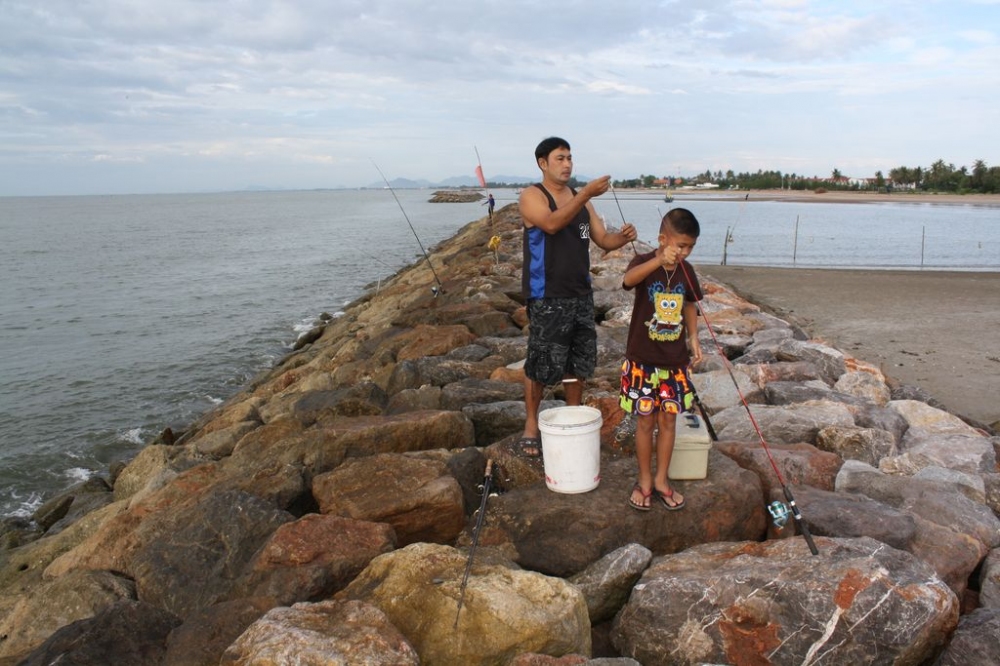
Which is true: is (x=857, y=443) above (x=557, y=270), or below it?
below

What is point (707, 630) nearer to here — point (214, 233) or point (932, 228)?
point (932, 228)

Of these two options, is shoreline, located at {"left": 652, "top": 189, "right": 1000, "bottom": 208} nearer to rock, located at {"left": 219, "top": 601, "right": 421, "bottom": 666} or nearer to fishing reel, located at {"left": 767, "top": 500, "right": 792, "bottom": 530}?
fishing reel, located at {"left": 767, "top": 500, "right": 792, "bottom": 530}

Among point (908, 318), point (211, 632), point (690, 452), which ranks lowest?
point (908, 318)

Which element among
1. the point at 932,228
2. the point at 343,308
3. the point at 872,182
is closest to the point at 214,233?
the point at 343,308

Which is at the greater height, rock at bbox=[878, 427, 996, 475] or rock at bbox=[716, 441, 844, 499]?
rock at bbox=[716, 441, 844, 499]

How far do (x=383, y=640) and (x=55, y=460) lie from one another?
8.02 m

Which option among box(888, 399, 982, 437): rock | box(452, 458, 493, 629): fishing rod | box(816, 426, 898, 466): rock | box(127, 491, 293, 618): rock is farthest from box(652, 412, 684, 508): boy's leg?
box(888, 399, 982, 437): rock

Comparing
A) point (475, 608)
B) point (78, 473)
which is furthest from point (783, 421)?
point (78, 473)

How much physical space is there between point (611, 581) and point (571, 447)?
26.7 inches

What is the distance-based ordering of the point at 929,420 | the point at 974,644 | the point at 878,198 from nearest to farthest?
the point at 974,644
the point at 929,420
the point at 878,198

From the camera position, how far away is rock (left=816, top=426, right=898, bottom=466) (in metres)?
4.82

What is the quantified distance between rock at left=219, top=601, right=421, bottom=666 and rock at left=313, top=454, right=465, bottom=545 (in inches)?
34.4

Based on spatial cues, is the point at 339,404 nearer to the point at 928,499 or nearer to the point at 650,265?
the point at 650,265

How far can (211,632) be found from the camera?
291cm
